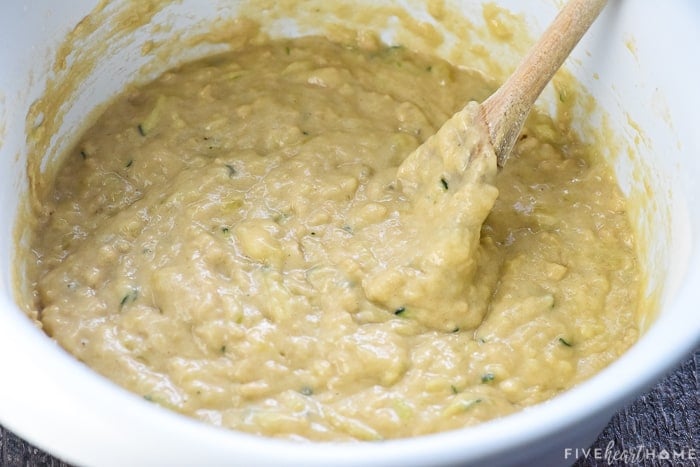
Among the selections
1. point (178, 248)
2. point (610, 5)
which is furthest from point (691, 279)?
point (178, 248)

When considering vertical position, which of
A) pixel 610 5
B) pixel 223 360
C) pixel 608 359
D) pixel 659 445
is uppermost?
pixel 610 5

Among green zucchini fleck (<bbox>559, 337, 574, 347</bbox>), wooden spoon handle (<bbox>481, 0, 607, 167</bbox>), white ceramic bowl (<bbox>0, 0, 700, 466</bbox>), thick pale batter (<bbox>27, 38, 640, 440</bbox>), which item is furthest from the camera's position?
wooden spoon handle (<bbox>481, 0, 607, 167</bbox>)

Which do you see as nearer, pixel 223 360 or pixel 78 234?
pixel 223 360

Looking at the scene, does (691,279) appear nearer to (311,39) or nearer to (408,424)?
(408,424)

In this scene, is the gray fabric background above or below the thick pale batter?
below

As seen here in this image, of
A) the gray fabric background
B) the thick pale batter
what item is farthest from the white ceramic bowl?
the gray fabric background

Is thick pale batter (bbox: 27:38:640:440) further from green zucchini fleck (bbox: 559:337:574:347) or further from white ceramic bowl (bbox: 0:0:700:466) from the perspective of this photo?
white ceramic bowl (bbox: 0:0:700:466)

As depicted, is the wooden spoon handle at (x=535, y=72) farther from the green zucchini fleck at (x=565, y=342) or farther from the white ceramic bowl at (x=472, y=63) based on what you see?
the green zucchini fleck at (x=565, y=342)
